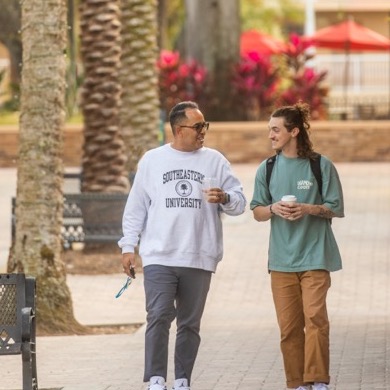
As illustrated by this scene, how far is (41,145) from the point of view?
12.6 meters

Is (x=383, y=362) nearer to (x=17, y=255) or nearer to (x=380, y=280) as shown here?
(x=17, y=255)

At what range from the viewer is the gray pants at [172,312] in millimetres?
8773

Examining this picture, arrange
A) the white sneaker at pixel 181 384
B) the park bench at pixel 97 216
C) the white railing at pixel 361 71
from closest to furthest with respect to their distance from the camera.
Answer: the white sneaker at pixel 181 384 < the park bench at pixel 97 216 < the white railing at pixel 361 71

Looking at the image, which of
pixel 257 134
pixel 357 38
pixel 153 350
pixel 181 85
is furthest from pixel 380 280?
pixel 357 38

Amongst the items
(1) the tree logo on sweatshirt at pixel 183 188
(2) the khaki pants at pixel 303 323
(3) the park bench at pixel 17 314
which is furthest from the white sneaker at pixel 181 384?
(1) the tree logo on sweatshirt at pixel 183 188

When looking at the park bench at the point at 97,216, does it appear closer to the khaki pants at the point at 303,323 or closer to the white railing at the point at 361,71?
the khaki pants at the point at 303,323

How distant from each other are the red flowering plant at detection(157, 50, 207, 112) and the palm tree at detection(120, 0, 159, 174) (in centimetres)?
1153

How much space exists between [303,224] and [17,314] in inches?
68.5

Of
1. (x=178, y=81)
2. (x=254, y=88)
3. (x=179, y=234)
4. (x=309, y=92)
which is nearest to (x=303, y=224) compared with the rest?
(x=179, y=234)

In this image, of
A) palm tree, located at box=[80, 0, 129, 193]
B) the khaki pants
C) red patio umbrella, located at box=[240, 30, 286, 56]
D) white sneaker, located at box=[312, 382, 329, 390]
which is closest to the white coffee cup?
the khaki pants

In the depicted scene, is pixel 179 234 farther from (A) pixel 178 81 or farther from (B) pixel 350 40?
(B) pixel 350 40

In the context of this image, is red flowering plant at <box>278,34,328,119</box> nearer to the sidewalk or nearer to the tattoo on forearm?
the sidewalk

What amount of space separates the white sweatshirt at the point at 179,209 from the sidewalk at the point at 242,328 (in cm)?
117

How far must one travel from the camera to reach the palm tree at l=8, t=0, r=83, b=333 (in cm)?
1255
